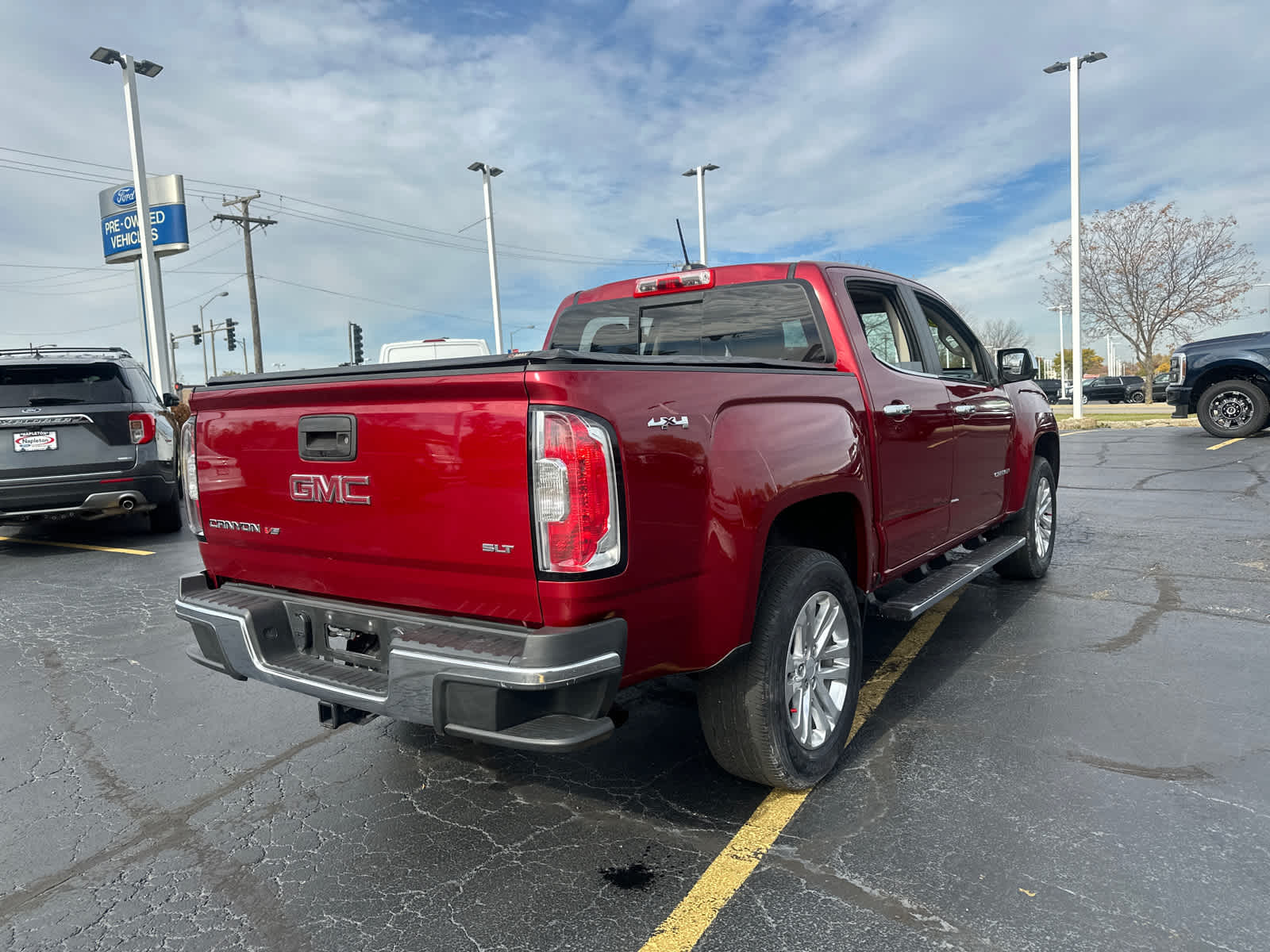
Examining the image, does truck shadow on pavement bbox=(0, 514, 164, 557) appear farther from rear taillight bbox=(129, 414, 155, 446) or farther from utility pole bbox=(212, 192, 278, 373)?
utility pole bbox=(212, 192, 278, 373)

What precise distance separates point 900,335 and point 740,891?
2794mm

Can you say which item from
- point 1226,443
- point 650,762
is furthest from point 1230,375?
point 650,762

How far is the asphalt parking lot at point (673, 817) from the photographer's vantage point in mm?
2354

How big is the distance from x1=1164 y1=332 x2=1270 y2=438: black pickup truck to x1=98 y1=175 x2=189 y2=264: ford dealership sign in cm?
2420

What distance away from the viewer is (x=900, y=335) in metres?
4.29

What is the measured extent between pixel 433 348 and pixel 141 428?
20.7 ft

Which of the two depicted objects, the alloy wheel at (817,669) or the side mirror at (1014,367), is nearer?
the alloy wheel at (817,669)

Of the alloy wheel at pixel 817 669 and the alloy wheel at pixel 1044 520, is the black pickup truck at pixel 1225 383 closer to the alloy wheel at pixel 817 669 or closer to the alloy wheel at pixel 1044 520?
the alloy wheel at pixel 1044 520

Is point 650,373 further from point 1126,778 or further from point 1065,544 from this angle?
point 1065,544

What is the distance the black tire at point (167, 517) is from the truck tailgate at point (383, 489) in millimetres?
6157

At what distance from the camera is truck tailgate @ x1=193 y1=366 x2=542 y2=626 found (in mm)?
2336

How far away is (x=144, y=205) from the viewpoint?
61.6 ft

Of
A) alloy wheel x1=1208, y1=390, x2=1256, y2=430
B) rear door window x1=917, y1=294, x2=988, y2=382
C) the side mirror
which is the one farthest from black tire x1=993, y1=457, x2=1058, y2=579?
alloy wheel x1=1208, y1=390, x2=1256, y2=430

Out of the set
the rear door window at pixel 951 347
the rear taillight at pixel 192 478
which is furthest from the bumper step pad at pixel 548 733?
the rear door window at pixel 951 347
